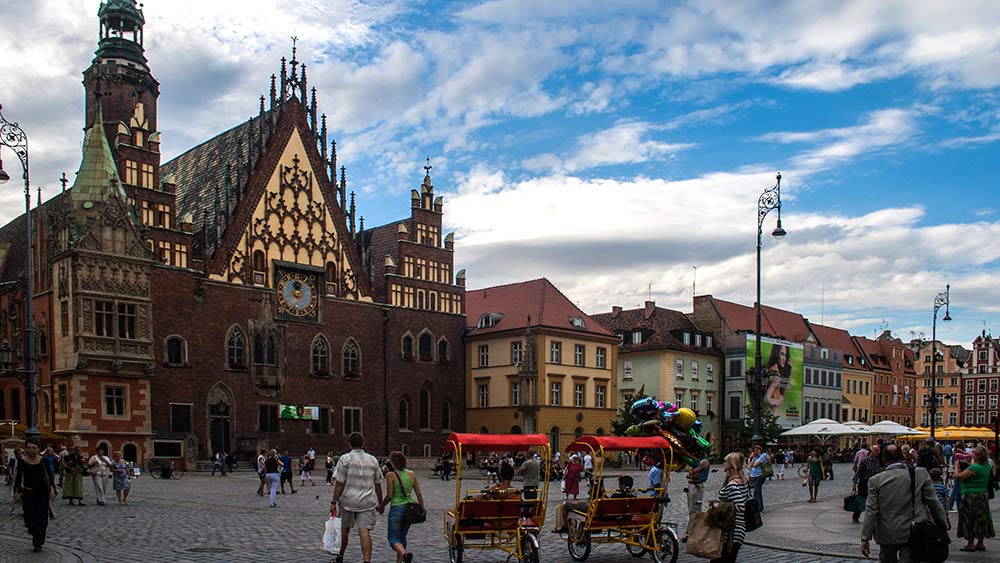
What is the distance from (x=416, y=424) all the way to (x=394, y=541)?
48.5 metres

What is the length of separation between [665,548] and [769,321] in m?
77.5

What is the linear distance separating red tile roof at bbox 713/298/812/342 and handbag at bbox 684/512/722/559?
234 feet

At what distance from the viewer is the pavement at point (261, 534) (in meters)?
15.5

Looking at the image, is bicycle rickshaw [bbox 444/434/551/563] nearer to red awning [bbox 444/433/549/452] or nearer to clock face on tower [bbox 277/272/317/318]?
red awning [bbox 444/433/549/452]

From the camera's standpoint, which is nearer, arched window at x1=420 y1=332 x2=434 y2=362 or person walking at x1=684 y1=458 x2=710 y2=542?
person walking at x1=684 y1=458 x2=710 y2=542


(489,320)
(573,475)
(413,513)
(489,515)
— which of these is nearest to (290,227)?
(489,320)

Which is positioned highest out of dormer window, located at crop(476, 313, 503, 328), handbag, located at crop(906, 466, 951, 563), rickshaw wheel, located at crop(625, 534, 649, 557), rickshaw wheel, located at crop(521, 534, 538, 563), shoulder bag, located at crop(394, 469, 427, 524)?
dormer window, located at crop(476, 313, 503, 328)

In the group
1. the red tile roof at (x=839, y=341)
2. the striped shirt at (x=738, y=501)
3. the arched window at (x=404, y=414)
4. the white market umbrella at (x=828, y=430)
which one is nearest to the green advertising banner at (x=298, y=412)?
the arched window at (x=404, y=414)

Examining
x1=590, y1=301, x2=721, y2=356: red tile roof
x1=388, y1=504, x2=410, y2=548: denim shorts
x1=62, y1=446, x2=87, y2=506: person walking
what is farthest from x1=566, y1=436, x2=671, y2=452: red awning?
x1=590, y1=301, x2=721, y2=356: red tile roof

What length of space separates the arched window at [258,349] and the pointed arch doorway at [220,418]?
245 centimetres

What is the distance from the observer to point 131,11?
189ft

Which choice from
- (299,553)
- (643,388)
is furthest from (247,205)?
(299,553)

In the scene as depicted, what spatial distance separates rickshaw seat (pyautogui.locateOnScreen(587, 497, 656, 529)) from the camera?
14633 mm

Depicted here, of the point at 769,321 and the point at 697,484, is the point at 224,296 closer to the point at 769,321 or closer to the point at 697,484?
the point at 697,484
